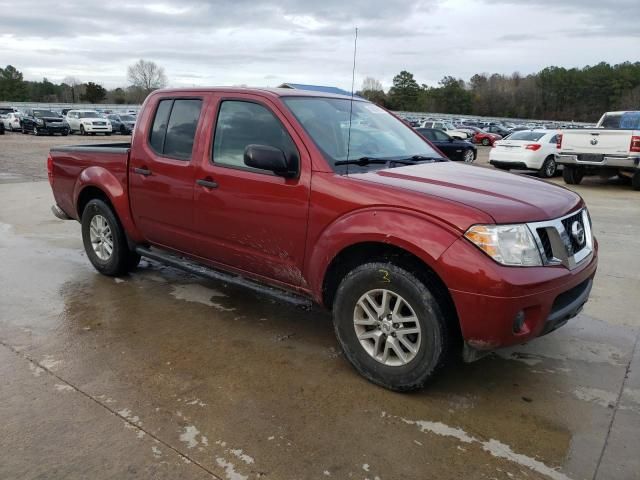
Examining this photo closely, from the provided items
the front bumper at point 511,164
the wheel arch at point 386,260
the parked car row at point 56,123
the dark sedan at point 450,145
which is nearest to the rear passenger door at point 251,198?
the wheel arch at point 386,260

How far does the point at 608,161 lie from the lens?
12.8 metres

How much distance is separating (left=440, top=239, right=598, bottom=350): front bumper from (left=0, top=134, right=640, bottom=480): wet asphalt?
1.69 feet

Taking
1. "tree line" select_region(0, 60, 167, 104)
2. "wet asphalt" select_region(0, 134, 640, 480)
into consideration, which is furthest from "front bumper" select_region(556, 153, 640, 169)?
"tree line" select_region(0, 60, 167, 104)

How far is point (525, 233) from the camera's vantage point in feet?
9.77

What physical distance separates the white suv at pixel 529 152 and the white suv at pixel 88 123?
2589cm

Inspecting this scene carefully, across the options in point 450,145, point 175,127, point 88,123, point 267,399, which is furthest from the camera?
point 88,123

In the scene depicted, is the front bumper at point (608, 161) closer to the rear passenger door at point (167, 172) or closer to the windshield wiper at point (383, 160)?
the windshield wiper at point (383, 160)

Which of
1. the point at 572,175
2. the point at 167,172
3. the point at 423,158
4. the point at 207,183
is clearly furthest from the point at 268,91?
the point at 572,175

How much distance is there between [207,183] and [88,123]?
1326 inches

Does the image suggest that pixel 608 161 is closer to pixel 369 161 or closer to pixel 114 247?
pixel 369 161

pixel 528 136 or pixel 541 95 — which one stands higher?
pixel 541 95

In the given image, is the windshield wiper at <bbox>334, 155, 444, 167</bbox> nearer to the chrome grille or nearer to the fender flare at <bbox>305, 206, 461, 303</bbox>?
the fender flare at <bbox>305, 206, 461, 303</bbox>

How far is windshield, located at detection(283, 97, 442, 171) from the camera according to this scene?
378 centimetres

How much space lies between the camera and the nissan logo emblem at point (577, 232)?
335 cm
